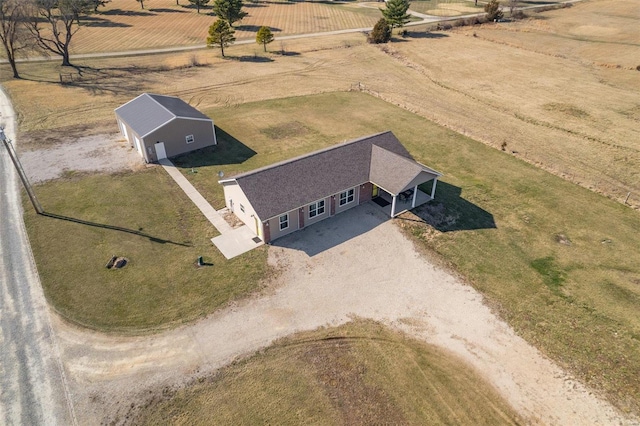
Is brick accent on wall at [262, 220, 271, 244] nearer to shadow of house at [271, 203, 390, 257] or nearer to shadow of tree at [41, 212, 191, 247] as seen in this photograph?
shadow of house at [271, 203, 390, 257]

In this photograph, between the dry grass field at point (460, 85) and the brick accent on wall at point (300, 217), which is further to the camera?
the dry grass field at point (460, 85)

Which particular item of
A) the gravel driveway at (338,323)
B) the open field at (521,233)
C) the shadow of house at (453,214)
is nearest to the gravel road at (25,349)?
the gravel driveway at (338,323)

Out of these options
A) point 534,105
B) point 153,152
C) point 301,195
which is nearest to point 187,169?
point 153,152

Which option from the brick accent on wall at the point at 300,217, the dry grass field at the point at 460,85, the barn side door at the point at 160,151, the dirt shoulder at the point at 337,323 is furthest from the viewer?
the dry grass field at the point at 460,85

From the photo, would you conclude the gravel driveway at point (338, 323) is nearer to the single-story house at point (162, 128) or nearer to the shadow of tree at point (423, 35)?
the single-story house at point (162, 128)

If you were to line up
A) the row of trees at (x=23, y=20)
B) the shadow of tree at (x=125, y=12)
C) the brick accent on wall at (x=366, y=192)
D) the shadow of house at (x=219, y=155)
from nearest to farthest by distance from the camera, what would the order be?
the brick accent on wall at (x=366, y=192) < the shadow of house at (x=219, y=155) < the row of trees at (x=23, y=20) < the shadow of tree at (x=125, y=12)

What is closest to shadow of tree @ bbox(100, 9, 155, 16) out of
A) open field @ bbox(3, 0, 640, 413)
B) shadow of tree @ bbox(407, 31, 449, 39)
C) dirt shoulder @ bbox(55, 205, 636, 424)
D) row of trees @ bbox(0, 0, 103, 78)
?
row of trees @ bbox(0, 0, 103, 78)

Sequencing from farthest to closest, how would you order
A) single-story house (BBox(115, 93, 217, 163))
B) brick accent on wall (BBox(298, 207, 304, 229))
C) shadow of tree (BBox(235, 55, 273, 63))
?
shadow of tree (BBox(235, 55, 273, 63)) < single-story house (BBox(115, 93, 217, 163)) < brick accent on wall (BBox(298, 207, 304, 229))

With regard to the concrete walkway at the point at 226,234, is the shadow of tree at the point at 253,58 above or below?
above
